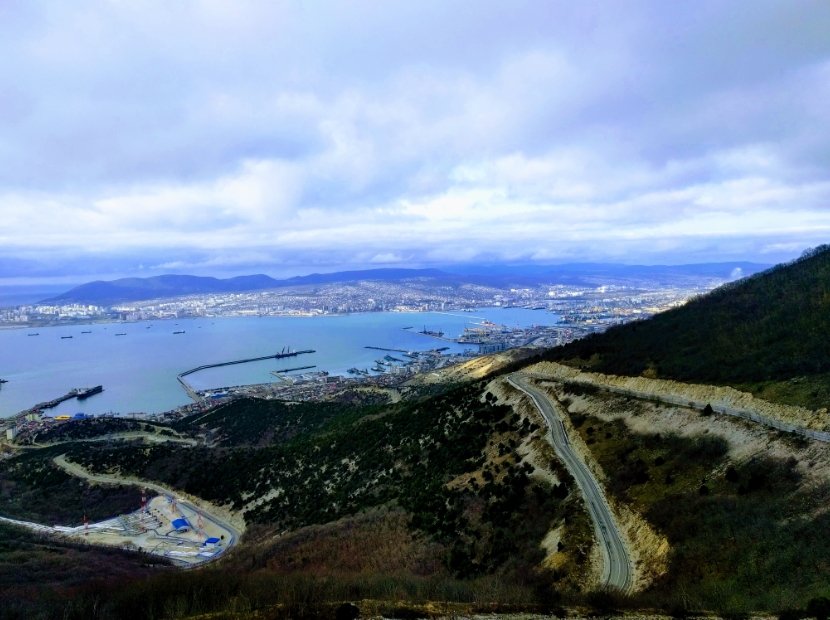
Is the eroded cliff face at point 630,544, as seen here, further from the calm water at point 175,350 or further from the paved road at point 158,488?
the calm water at point 175,350

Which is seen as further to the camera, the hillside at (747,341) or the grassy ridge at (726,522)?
the hillside at (747,341)

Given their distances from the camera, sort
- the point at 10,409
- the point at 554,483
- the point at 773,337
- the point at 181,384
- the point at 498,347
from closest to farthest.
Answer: the point at 554,483 → the point at 773,337 → the point at 10,409 → the point at 181,384 → the point at 498,347

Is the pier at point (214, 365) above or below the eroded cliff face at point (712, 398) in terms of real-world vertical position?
below

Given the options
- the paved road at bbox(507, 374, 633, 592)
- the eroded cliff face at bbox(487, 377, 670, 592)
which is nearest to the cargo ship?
the paved road at bbox(507, 374, 633, 592)

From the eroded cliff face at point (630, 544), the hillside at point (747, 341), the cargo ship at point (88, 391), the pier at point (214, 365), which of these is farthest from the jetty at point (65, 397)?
the eroded cliff face at point (630, 544)

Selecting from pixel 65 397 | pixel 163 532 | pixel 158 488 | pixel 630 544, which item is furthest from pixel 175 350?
pixel 630 544

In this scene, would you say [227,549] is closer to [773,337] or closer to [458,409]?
[458,409]

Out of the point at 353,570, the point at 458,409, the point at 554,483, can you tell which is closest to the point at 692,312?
the point at 458,409
